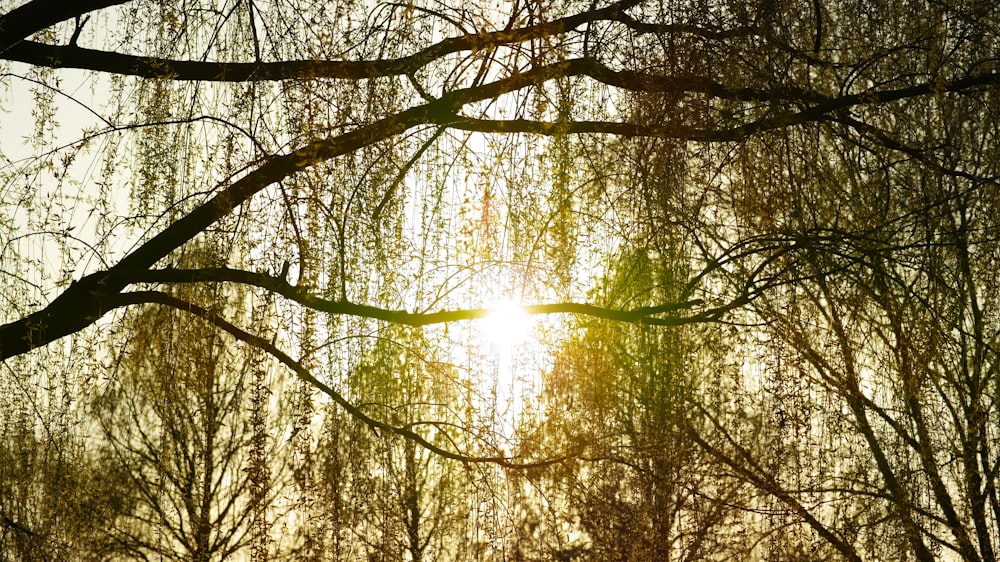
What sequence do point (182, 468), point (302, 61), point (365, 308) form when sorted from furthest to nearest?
point (182, 468), point (302, 61), point (365, 308)

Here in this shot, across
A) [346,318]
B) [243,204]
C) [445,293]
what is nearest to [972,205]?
[445,293]

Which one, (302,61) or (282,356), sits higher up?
(302,61)

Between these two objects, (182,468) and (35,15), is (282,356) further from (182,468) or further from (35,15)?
(182,468)

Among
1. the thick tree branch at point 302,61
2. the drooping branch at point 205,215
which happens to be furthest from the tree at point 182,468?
the thick tree branch at point 302,61

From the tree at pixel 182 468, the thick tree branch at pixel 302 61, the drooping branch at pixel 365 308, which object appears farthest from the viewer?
the tree at pixel 182 468

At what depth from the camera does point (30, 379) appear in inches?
113

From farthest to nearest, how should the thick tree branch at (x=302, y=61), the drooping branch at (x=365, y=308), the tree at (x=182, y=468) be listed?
the tree at (x=182, y=468) → the thick tree branch at (x=302, y=61) → the drooping branch at (x=365, y=308)

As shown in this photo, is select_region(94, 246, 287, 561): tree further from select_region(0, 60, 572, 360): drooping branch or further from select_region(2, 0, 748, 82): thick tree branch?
select_region(2, 0, 748, 82): thick tree branch

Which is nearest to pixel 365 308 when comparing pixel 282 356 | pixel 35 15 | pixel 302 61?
pixel 282 356

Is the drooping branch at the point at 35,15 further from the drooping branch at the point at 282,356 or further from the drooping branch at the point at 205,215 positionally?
the drooping branch at the point at 282,356

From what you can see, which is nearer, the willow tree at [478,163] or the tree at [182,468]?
the willow tree at [478,163]

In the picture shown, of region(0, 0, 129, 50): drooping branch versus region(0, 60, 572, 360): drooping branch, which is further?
region(0, 0, 129, 50): drooping branch

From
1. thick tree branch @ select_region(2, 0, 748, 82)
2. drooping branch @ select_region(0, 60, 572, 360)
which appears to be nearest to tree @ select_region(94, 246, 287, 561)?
drooping branch @ select_region(0, 60, 572, 360)

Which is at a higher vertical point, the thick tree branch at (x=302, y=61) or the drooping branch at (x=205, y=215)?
the thick tree branch at (x=302, y=61)
